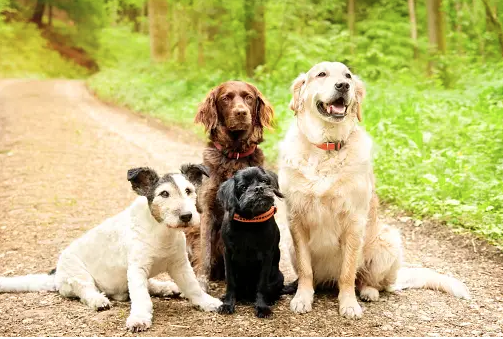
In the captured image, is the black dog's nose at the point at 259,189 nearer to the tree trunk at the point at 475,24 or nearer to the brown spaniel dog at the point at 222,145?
the brown spaniel dog at the point at 222,145

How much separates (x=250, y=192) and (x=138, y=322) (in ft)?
4.18

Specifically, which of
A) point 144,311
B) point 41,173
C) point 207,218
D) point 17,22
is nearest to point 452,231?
point 207,218

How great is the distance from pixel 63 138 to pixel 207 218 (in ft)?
30.9

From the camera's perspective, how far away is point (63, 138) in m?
13.6

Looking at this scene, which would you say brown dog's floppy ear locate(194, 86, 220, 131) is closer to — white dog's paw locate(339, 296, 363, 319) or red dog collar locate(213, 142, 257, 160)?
red dog collar locate(213, 142, 257, 160)

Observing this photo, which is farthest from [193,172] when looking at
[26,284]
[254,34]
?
[254,34]

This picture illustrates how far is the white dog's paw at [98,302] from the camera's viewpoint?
4.39 m

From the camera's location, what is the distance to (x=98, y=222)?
24.4 feet

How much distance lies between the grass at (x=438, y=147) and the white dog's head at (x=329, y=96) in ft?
5.37

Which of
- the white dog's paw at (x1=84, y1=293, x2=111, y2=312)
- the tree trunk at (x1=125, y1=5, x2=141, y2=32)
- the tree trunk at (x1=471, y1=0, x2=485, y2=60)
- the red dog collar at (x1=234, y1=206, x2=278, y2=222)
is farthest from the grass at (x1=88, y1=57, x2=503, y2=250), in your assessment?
the tree trunk at (x1=125, y1=5, x2=141, y2=32)

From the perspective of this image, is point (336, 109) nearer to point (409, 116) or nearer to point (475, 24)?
point (409, 116)

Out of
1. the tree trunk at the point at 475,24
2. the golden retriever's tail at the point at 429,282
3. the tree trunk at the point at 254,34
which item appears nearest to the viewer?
the golden retriever's tail at the point at 429,282

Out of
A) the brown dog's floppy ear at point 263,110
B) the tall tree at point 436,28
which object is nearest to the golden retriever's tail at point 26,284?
the brown dog's floppy ear at point 263,110

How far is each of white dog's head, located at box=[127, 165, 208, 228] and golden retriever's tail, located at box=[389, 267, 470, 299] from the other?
7.18ft
